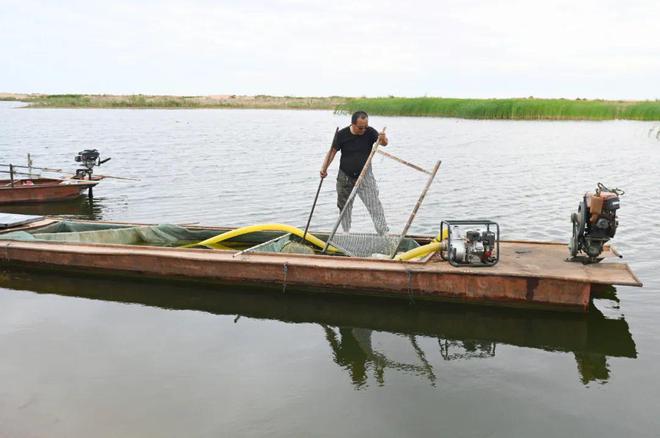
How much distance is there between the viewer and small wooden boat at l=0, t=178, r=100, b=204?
13.9 m

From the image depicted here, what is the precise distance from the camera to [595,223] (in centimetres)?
640

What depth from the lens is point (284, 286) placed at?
7277 mm

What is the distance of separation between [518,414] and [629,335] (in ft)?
7.23

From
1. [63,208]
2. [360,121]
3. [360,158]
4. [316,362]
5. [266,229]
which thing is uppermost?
[360,121]

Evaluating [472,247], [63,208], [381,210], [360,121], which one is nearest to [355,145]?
[360,121]

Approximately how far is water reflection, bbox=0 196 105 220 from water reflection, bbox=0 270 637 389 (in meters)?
6.23

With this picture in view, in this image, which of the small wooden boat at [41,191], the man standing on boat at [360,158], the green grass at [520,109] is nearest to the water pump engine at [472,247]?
the man standing on boat at [360,158]

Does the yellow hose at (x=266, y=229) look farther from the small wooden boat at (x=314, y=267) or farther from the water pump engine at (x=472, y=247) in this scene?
the water pump engine at (x=472, y=247)

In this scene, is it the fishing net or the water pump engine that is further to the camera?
Result: the fishing net

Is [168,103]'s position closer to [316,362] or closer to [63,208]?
[63,208]

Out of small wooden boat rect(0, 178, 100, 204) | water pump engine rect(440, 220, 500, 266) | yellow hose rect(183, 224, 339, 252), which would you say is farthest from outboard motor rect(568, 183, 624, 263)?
small wooden boat rect(0, 178, 100, 204)

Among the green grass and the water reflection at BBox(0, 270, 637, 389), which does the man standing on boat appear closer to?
the water reflection at BBox(0, 270, 637, 389)

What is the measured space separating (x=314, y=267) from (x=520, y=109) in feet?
115

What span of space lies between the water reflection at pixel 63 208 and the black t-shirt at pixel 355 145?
7.42 m
